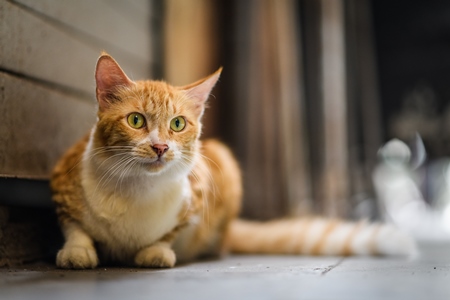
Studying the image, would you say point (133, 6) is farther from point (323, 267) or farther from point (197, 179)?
point (323, 267)

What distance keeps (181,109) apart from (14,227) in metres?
0.63

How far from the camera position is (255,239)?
2029mm

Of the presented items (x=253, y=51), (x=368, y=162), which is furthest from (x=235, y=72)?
(x=368, y=162)

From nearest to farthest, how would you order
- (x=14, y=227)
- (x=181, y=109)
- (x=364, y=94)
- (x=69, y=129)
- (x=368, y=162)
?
(x=181, y=109) < (x=14, y=227) < (x=69, y=129) < (x=368, y=162) < (x=364, y=94)

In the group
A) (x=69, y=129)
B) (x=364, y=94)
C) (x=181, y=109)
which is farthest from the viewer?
(x=364, y=94)

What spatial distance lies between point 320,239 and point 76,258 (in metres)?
0.90

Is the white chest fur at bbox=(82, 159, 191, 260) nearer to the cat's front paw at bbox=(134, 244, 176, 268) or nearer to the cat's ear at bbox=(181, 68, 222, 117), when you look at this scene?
the cat's front paw at bbox=(134, 244, 176, 268)

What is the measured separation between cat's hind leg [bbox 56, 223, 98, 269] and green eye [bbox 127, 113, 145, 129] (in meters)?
0.35

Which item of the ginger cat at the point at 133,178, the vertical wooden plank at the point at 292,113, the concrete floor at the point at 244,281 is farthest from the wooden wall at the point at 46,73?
the vertical wooden plank at the point at 292,113

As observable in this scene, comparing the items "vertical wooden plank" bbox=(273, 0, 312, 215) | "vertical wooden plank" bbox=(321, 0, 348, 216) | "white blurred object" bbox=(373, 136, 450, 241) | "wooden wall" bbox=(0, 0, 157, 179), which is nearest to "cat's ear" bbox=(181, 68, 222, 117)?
"wooden wall" bbox=(0, 0, 157, 179)

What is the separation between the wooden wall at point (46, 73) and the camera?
1.57 meters

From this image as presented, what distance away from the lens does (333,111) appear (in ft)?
11.8

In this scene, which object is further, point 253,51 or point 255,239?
point 253,51

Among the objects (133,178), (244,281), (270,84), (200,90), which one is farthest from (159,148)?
(270,84)
